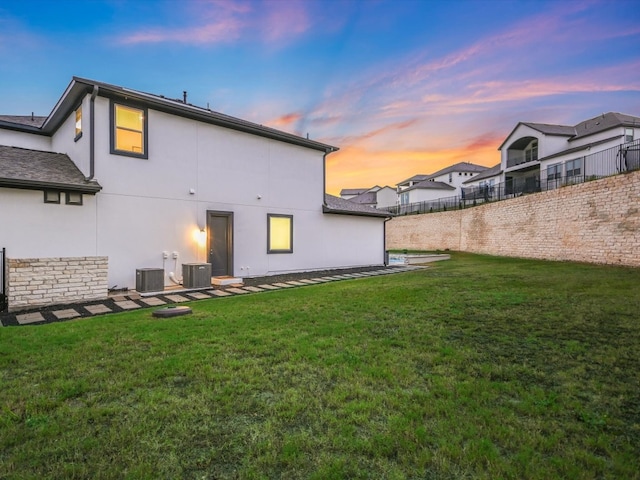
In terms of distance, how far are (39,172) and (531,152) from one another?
106 feet

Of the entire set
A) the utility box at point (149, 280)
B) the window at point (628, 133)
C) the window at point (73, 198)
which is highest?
the window at point (628, 133)

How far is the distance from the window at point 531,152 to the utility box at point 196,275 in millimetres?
28283

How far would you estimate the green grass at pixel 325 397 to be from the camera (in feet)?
6.33

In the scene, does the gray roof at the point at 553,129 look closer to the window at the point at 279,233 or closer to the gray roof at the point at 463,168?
the gray roof at the point at 463,168

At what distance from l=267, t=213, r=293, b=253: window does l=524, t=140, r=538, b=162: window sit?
80.5 ft

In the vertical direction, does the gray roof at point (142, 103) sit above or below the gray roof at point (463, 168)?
below

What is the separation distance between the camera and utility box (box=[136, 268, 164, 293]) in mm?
8172

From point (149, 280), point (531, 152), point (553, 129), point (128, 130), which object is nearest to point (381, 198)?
point (531, 152)

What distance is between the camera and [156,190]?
9.09m

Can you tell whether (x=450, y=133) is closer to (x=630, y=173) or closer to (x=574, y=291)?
(x=630, y=173)

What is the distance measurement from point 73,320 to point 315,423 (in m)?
5.32

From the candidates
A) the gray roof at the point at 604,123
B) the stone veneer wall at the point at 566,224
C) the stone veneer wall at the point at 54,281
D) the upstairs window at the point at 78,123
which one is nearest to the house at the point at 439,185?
the stone veneer wall at the point at 566,224

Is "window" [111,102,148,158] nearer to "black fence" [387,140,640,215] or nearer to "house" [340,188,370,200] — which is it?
"black fence" [387,140,640,215]

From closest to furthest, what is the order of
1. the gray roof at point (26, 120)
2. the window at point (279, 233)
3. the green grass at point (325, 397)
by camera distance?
the green grass at point (325, 397) → the window at point (279, 233) → the gray roof at point (26, 120)
